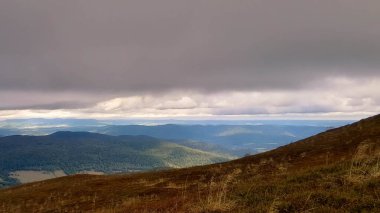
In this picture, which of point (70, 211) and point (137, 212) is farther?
point (70, 211)

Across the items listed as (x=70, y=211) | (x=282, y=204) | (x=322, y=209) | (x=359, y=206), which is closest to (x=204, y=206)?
(x=282, y=204)

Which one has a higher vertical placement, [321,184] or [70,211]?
[321,184]

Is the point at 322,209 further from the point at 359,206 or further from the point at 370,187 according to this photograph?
the point at 370,187

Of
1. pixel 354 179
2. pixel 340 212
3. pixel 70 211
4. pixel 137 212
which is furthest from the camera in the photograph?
pixel 70 211

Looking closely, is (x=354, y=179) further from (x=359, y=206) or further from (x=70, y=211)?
(x=70, y=211)

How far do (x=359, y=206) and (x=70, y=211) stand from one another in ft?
62.2

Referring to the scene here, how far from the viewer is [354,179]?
14.2m

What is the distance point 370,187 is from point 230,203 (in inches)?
202

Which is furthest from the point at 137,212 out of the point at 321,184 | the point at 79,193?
the point at 79,193

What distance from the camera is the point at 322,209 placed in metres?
10.7

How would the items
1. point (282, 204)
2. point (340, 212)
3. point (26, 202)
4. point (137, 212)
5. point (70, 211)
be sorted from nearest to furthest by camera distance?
1. point (340, 212)
2. point (282, 204)
3. point (137, 212)
4. point (70, 211)
5. point (26, 202)

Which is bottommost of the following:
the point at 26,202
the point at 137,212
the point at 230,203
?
the point at 26,202

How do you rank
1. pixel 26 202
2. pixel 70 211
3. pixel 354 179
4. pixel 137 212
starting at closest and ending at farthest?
pixel 354 179 < pixel 137 212 < pixel 70 211 < pixel 26 202

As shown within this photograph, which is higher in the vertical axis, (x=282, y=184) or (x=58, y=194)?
(x=282, y=184)
